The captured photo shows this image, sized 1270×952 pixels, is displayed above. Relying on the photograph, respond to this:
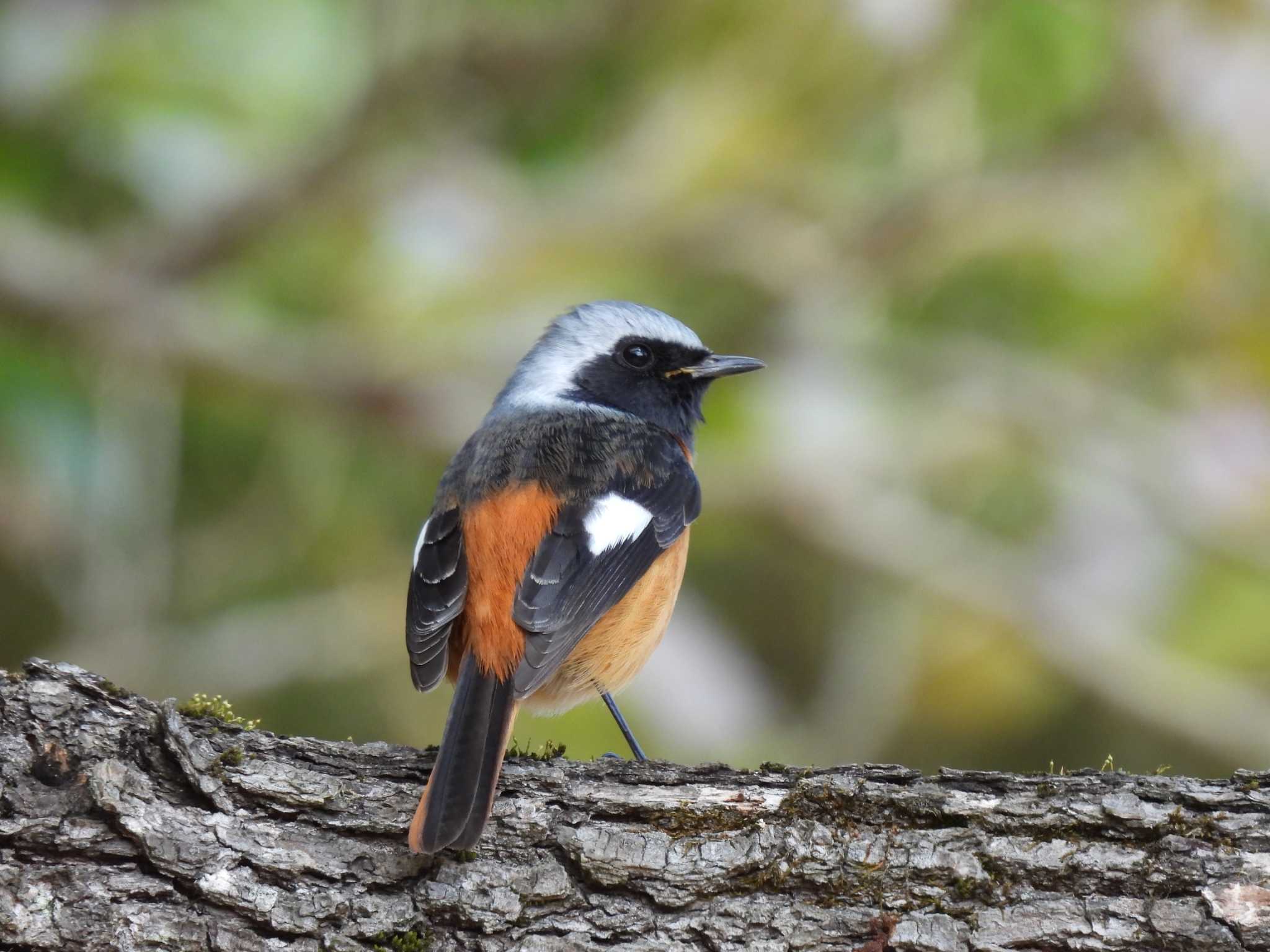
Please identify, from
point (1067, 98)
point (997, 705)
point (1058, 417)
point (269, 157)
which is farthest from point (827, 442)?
point (269, 157)

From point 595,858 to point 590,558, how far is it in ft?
3.48

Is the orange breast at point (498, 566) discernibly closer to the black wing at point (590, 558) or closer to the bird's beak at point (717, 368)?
the black wing at point (590, 558)

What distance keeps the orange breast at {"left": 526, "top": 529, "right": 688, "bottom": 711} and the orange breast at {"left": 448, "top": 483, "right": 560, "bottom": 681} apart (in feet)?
0.93

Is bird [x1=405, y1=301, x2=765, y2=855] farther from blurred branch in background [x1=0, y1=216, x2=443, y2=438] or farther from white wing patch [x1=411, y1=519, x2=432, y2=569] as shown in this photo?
blurred branch in background [x1=0, y1=216, x2=443, y2=438]

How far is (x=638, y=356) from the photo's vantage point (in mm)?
4891

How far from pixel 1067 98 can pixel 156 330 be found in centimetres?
575

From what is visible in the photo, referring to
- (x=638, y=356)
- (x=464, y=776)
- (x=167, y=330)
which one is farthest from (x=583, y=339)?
(x=167, y=330)

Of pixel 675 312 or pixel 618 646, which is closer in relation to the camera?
pixel 618 646

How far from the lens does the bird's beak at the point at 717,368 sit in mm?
4848

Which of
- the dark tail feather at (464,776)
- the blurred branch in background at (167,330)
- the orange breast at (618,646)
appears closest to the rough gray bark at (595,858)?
the dark tail feather at (464,776)

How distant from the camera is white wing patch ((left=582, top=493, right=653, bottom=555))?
12.6ft

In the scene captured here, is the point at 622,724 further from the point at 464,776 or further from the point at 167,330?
the point at 167,330

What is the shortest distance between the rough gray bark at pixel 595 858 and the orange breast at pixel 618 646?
3.08 ft

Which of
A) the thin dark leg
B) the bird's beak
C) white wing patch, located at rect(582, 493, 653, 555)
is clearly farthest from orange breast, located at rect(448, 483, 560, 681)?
the bird's beak
